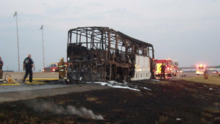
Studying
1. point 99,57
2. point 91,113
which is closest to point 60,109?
point 91,113

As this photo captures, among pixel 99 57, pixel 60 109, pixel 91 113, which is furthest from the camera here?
pixel 99 57

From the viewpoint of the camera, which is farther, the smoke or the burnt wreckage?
the burnt wreckage

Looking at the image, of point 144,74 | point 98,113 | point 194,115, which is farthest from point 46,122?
point 144,74

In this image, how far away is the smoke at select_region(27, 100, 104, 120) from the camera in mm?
5606

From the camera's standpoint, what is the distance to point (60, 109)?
581 centimetres

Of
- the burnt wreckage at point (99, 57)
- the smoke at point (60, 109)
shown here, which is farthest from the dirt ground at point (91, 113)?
the burnt wreckage at point (99, 57)

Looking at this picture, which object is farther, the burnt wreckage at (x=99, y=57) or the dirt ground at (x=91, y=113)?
the burnt wreckage at (x=99, y=57)

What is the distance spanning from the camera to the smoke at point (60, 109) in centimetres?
561

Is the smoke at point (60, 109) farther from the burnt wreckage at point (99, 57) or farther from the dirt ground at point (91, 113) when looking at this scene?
the burnt wreckage at point (99, 57)

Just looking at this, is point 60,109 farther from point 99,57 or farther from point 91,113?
point 99,57

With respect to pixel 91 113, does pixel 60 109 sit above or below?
above

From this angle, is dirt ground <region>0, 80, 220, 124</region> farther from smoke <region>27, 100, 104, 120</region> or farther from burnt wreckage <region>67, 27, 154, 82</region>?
burnt wreckage <region>67, 27, 154, 82</region>

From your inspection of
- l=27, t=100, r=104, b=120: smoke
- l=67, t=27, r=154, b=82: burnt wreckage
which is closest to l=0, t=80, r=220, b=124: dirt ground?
l=27, t=100, r=104, b=120: smoke

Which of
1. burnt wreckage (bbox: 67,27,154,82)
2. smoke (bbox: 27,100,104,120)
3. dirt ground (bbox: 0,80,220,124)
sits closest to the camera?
dirt ground (bbox: 0,80,220,124)
